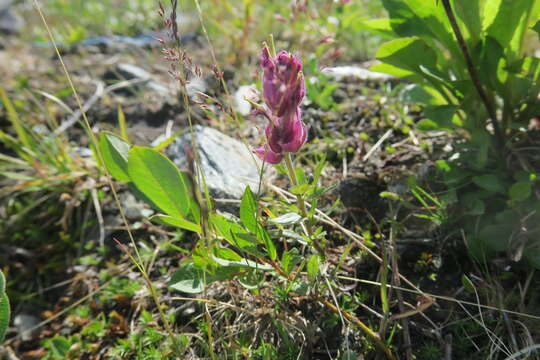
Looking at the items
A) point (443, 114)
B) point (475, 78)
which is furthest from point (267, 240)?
point (475, 78)

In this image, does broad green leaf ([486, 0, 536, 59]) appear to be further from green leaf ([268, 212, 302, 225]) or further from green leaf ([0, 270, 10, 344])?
green leaf ([0, 270, 10, 344])

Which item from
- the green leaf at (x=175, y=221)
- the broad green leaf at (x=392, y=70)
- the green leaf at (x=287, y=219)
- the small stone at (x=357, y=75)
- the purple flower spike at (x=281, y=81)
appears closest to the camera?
the purple flower spike at (x=281, y=81)

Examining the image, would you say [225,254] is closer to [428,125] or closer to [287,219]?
[287,219]

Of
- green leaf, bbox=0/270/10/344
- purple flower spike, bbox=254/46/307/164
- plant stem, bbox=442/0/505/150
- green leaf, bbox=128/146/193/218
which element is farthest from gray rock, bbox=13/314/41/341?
plant stem, bbox=442/0/505/150

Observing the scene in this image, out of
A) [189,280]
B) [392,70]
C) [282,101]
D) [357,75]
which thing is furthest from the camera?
[357,75]

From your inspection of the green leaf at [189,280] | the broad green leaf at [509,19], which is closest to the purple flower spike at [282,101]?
the green leaf at [189,280]

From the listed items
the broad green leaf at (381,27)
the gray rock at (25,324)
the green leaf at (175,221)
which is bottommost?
the gray rock at (25,324)

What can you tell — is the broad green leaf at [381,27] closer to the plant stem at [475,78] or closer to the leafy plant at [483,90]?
the leafy plant at [483,90]
